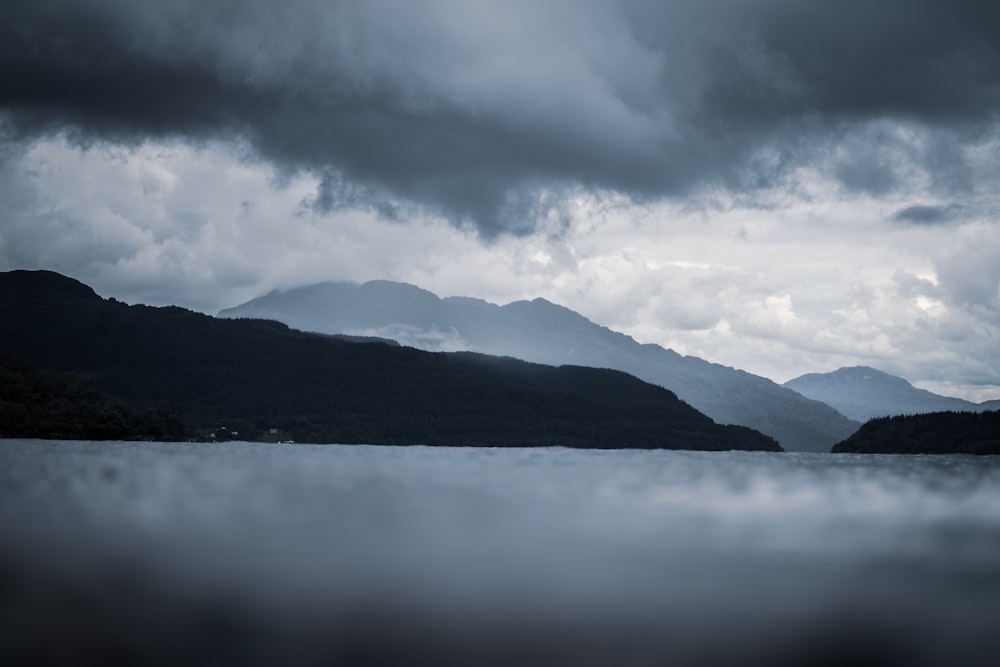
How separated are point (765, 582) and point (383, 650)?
13.9m

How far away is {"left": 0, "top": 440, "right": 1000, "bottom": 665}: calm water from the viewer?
59.5 feet

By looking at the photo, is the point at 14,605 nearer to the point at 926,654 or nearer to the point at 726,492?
the point at 926,654

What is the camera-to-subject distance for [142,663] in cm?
1603

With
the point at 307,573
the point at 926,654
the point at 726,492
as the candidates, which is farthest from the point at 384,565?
the point at 726,492

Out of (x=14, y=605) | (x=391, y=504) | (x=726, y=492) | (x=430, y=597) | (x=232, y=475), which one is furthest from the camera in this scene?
(x=232, y=475)

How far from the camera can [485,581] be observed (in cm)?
2575

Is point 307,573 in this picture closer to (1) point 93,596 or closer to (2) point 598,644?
(1) point 93,596

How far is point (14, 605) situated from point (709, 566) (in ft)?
67.7

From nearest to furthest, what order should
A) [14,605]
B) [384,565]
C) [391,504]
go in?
[14,605] → [384,565] → [391,504]

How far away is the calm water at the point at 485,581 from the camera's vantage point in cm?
1812

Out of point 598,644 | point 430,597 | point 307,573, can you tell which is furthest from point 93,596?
point 598,644

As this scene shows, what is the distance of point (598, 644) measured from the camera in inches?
730

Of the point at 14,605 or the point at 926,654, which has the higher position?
the point at 926,654

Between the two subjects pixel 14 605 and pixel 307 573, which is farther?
pixel 307 573
